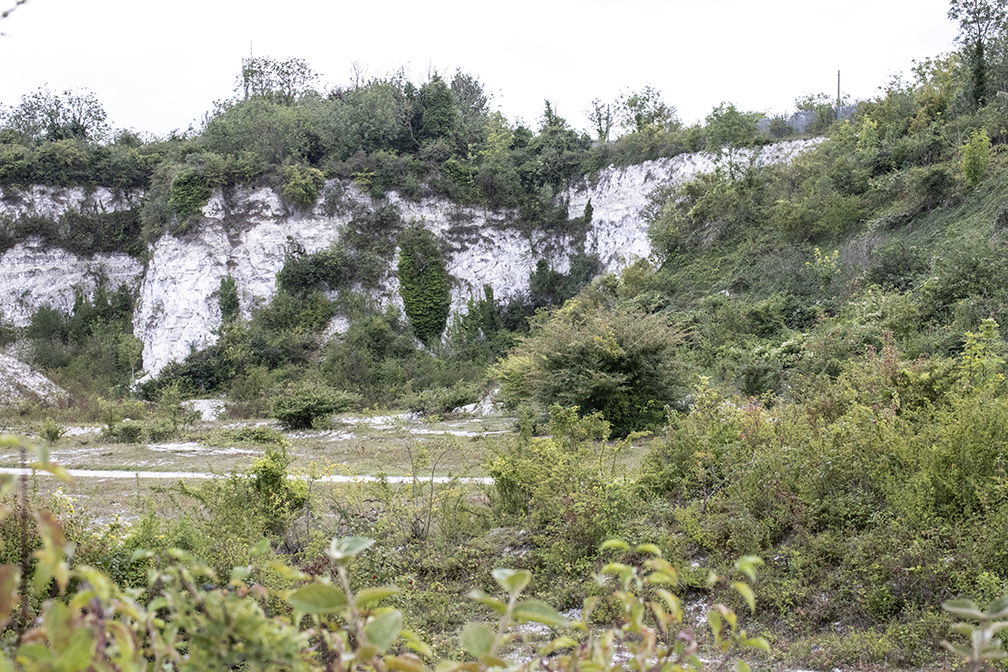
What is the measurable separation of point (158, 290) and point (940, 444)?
97.7 ft

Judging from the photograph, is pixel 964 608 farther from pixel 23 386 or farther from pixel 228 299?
pixel 228 299

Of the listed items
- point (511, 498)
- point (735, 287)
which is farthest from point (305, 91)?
point (511, 498)

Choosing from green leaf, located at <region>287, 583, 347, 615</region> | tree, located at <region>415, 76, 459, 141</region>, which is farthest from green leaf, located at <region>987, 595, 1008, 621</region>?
tree, located at <region>415, 76, 459, 141</region>

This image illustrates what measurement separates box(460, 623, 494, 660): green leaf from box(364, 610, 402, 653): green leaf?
0.37ft

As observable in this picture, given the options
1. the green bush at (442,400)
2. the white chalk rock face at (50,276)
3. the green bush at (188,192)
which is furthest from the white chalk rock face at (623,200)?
the white chalk rock face at (50,276)

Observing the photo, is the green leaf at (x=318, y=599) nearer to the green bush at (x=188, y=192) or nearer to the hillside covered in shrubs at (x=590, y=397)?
the hillside covered in shrubs at (x=590, y=397)

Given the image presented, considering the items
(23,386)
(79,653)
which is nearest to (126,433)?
(23,386)

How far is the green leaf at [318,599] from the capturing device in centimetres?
119

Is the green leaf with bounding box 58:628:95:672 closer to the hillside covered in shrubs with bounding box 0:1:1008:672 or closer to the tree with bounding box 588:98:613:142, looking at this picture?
the hillside covered in shrubs with bounding box 0:1:1008:672

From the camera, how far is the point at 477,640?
118 cm

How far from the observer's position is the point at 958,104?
1962 cm

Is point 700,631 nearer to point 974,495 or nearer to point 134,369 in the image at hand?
point 974,495

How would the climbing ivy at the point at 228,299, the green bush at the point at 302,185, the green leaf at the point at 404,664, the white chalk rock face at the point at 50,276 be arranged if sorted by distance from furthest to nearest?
the white chalk rock face at the point at 50,276, the green bush at the point at 302,185, the climbing ivy at the point at 228,299, the green leaf at the point at 404,664

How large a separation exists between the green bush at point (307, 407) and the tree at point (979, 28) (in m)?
18.7
